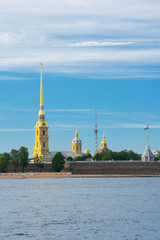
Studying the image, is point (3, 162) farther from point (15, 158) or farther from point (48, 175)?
point (48, 175)

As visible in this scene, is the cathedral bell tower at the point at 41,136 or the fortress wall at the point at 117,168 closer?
the fortress wall at the point at 117,168

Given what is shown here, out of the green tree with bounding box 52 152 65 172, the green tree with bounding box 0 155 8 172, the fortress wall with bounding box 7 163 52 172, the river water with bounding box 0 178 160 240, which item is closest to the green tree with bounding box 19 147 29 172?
the green tree with bounding box 0 155 8 172

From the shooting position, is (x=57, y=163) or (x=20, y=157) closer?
(x=20, y=157)

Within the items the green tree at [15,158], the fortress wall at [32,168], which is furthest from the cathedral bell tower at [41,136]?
the green tree at [15,158]

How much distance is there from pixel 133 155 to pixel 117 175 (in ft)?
138

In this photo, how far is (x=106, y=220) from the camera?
1736 inches

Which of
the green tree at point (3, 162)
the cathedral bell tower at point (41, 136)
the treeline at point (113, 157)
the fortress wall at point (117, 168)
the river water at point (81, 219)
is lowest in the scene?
the river water at point (81, 219)

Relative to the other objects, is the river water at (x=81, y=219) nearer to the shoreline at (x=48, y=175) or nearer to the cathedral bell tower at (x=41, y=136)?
the shoreline at (x=48, y=175)

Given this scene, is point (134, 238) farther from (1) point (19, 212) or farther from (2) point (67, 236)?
(1) point (19, 212)

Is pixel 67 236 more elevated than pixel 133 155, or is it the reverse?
pixel 133 155

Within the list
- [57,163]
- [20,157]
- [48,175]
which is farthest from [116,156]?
[20,157]

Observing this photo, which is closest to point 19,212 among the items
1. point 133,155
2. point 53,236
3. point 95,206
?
point 95,206

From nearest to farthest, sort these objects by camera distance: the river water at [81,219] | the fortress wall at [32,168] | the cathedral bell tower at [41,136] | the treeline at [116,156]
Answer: the river water at [81,219], the fortress wall at [32,168], the treeline at [116,156], the cathedral bell tower at [41,136]

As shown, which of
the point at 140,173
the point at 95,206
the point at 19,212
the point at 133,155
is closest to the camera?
the point at 19,212
